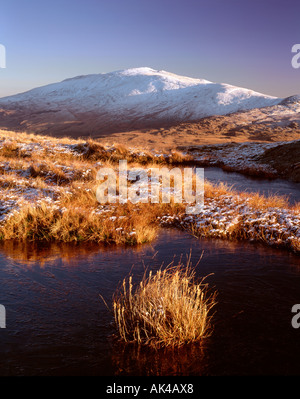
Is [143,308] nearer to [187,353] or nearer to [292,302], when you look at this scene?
[187,353]

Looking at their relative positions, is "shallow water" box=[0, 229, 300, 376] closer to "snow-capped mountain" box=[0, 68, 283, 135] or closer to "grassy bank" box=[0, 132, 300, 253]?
"grassy bank" box=[0, 132, 300, 253]

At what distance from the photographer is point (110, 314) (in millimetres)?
5566

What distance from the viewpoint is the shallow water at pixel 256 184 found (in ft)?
53.6

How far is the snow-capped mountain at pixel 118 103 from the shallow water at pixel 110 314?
6190 centimetres

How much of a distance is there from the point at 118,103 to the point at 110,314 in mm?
A: 102938

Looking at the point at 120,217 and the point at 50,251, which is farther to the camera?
the point at 120,217

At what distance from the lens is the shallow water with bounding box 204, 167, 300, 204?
16328 millimetres

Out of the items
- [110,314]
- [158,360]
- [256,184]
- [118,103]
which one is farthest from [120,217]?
[118,103]

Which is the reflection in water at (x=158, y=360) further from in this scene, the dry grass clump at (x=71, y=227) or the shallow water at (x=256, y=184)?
the shallow water at (x=256, y=184)

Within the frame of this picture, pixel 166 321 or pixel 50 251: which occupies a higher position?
pixel 50 251

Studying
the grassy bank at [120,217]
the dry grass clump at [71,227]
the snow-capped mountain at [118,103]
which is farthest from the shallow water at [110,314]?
the snow-capped mountain at [118,103]

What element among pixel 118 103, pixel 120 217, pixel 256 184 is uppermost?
pixel 118 103

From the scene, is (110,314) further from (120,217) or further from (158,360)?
(120,217)

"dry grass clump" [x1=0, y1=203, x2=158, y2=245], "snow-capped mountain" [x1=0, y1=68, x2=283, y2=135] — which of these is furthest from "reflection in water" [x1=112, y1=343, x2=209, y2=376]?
"snow-capped mountain" [x1=0, y1=68, x2=283, y2=135]
